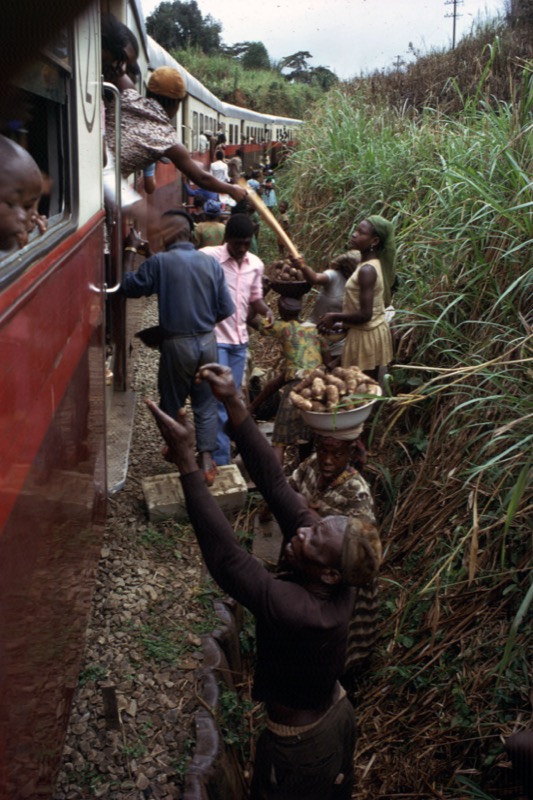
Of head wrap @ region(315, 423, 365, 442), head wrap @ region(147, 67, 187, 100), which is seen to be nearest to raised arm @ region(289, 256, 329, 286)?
head wrap @ region(147, 67, 187, 100)

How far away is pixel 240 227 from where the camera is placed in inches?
190

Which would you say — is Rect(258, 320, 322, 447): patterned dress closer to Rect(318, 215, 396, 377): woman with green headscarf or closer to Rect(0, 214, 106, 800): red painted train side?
Rect(318, 215, 396, 377): woman with green headscarf

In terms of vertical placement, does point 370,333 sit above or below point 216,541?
above

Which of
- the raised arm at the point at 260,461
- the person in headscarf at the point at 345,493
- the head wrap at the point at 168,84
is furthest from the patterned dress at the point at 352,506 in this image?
the head wrap at the point at 168,84

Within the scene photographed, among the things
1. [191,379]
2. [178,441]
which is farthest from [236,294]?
[178,441]

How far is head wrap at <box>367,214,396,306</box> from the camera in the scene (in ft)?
15.3

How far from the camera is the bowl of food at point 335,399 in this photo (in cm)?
299

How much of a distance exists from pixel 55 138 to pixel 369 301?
270cm

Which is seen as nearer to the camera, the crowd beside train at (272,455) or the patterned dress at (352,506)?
the crowd beside train at (272,455)

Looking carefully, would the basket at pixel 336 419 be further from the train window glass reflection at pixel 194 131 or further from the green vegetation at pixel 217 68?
the green vegetation at pixel 217 68

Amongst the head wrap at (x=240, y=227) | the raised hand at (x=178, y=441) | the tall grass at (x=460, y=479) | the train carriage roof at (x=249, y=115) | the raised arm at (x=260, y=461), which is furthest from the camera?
the train carriage roof at (x=249, y=115)

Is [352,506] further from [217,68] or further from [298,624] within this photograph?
[217,68]

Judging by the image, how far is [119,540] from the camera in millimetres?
4230

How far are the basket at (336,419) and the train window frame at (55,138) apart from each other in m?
1.25
